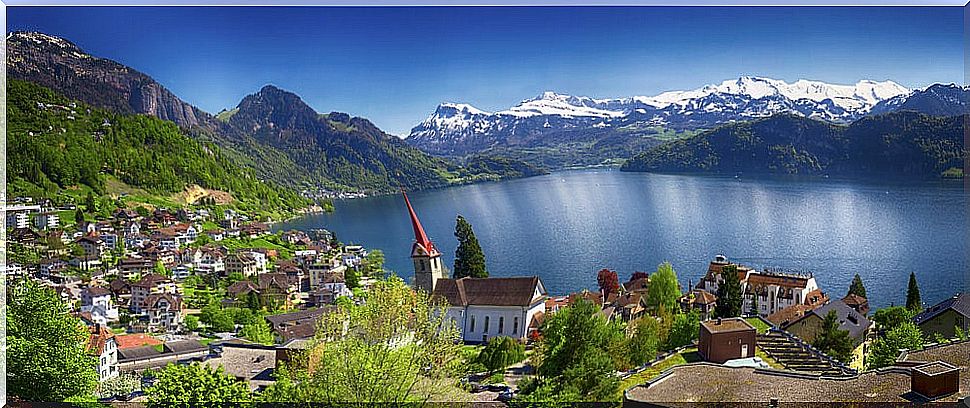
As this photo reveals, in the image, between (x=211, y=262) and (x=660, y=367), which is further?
(x=211, y=262)

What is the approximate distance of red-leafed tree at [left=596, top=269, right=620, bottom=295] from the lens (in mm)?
8695

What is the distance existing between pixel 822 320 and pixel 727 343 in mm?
2231

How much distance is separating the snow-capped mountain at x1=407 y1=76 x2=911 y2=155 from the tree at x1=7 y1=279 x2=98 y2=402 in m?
3.03

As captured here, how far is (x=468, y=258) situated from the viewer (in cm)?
750

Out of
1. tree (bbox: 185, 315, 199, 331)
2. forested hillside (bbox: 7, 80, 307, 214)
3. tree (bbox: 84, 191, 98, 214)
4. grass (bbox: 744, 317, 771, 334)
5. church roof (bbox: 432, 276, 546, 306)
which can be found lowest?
tree (bbox: 185, 315, 199, 331)

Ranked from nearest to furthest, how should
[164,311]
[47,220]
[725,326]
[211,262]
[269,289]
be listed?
[725,326]
[164,311]
[269,289]
[47,220]
[211,262]

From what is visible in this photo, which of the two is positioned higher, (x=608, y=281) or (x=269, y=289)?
(x=608, y=281)

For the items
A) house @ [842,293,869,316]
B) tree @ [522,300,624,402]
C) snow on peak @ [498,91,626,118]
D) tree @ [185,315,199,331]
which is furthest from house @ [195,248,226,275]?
house @ [842,293,869,316]

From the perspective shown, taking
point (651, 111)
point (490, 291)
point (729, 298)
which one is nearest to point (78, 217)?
point (490, 291)

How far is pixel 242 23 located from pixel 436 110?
1589 mm

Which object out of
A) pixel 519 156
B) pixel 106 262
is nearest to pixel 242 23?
pixel 519 156

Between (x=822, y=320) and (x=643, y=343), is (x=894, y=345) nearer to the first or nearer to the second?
(x=822, y=320)

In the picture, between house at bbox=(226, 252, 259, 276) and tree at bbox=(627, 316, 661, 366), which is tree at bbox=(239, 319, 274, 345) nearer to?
tree at bbox=(627, 316, 661, 366)

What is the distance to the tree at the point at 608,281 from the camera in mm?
8688
